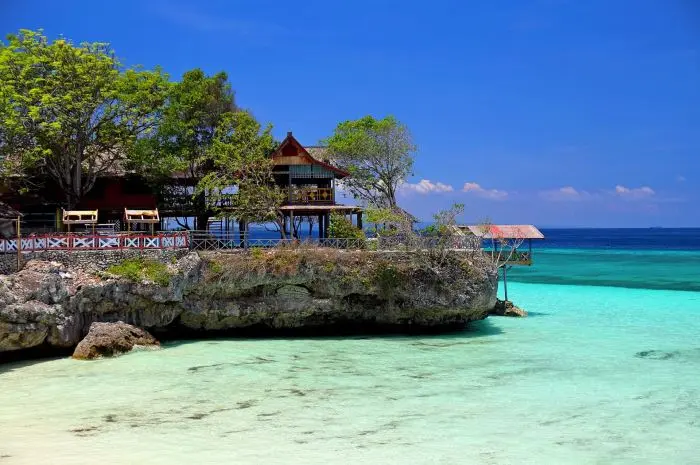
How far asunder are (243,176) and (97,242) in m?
8.14

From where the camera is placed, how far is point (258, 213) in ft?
92.8

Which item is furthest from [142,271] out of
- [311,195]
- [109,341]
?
[311,195]

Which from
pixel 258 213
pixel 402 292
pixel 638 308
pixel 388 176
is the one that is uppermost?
pixel 388 176

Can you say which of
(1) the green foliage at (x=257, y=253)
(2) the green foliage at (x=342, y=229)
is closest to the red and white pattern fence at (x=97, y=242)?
(1) the green foliage at (x=257, y=253)

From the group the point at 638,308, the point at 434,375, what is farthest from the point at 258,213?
the point at 638,308

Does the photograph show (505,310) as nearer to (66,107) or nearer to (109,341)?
(109,341)

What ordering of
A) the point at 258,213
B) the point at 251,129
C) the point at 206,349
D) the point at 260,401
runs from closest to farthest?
the point at 260,401 < the point at 206,349 < the point at 258,213 < the point at 251,129

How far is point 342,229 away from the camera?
28.4 m

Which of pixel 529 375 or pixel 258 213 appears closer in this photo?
pixel 529 375

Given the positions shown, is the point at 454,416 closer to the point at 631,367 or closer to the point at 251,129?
the point at 631,367

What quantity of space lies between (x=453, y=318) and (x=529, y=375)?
22.9ft

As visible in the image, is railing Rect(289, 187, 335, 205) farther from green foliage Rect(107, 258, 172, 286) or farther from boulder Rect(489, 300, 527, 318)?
boulder Rect(489, 300, 527, 318)

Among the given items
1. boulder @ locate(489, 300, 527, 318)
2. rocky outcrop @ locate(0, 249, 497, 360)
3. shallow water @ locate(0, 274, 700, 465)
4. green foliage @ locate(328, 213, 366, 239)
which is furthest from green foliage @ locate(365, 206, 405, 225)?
boulder @ locate(489, 300, 527, 318)

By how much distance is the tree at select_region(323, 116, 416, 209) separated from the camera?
36.1 metres
